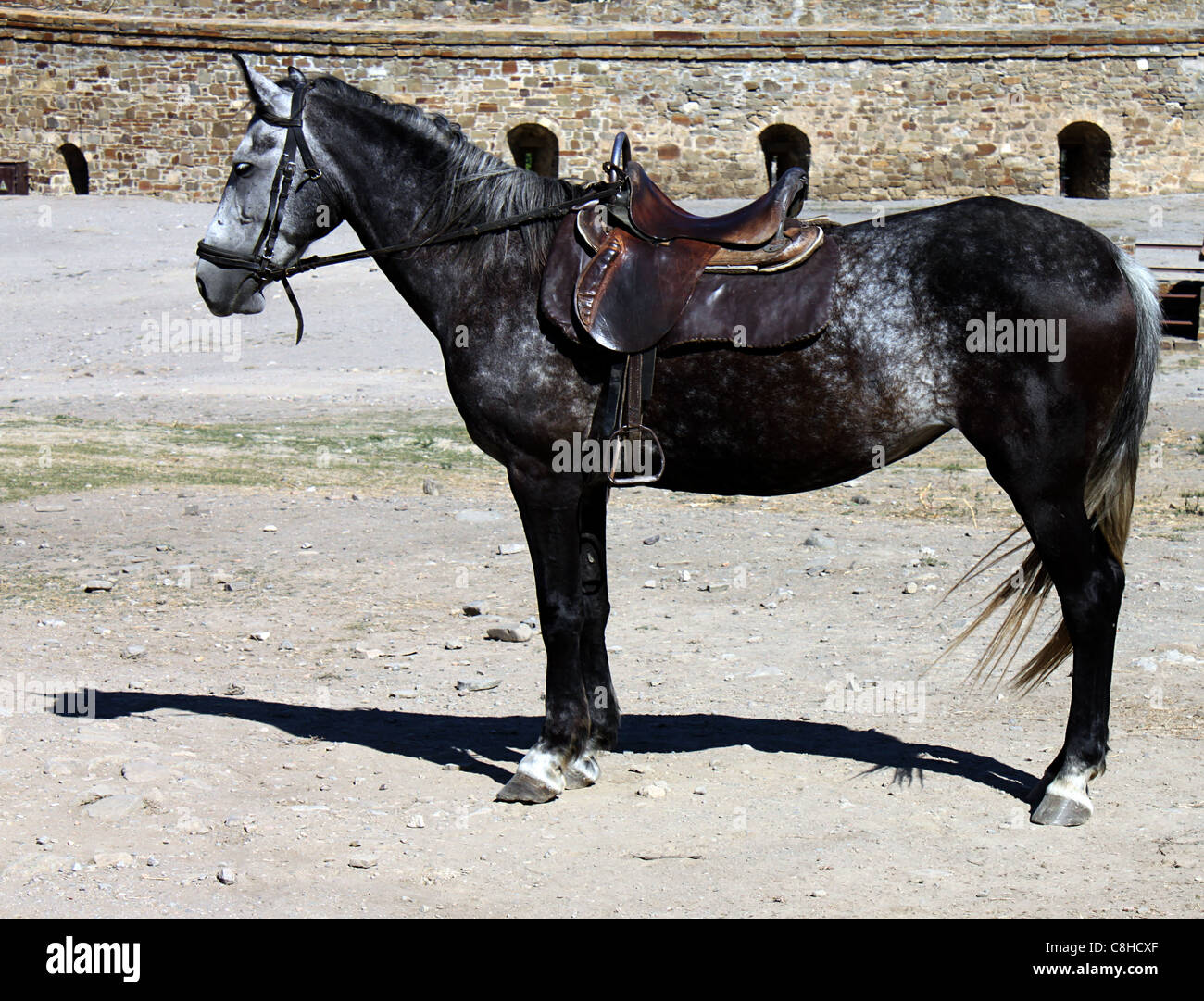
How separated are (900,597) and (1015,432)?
126 inches

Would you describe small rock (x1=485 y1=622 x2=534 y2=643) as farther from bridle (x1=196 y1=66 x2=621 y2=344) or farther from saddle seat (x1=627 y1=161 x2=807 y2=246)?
saddle seat (x1=627 y1=161 x2=807 y2=246)

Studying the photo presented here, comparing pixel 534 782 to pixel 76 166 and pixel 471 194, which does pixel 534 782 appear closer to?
pixel 471 194

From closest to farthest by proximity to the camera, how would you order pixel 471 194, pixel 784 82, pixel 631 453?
pixel 631 453 → pixel 471 194 → pixel 784 82

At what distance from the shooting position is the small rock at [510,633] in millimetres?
7694

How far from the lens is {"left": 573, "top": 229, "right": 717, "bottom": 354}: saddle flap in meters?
5.27

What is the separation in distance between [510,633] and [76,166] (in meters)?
25.1

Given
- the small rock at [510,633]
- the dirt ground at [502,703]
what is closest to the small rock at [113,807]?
the dirt ground at [502,703]

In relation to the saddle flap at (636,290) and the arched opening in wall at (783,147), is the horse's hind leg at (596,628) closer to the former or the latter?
the saddle flap at (636,290)

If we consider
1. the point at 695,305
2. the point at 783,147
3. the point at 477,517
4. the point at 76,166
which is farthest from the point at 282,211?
the point at 783,147

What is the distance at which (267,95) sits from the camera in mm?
5516

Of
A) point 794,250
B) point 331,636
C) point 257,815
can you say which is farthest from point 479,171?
point 331,636

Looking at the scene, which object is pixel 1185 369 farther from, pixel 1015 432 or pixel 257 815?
pixel 257 815

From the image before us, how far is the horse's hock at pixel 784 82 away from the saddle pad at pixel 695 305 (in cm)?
2450

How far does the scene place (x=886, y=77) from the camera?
2998cm
